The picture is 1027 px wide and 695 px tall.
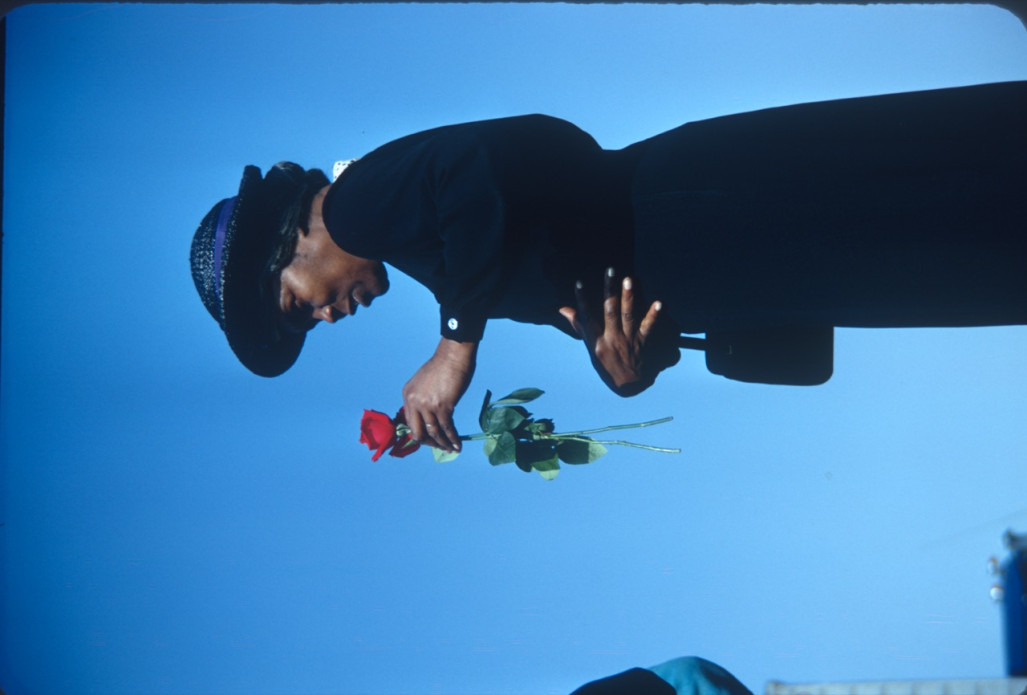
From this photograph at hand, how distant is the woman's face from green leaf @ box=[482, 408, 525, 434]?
10.7 inches

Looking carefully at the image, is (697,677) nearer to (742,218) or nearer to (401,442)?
(401,442)

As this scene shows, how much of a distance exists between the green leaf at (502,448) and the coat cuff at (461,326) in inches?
9.1

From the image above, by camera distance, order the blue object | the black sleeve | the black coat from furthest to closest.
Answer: the blue object → the black sleeve → the black coat

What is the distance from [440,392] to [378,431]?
18 centimetres

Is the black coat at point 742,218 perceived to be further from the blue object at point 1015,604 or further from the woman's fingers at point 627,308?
the blue object at point 1015,604

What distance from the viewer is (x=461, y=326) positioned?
0.98 meters

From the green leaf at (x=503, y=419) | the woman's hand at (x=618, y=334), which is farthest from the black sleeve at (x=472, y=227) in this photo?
the green leaf at (x=503, y=419)

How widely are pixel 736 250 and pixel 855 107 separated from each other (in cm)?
21

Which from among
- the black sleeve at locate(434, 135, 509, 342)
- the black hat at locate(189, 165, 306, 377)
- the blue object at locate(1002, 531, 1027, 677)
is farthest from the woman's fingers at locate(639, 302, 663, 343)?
the blue object at locate(1002, 531, 1027, 677)

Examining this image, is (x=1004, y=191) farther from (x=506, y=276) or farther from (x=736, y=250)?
(x=506, y=276)

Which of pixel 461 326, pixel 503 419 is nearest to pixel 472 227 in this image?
pixel 461 326

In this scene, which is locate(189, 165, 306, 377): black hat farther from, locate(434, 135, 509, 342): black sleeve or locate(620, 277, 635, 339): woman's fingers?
locate(620, 277, 635, 339): woman's fingers

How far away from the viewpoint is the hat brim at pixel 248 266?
1.09m

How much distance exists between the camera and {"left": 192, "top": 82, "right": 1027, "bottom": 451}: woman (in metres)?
0.80
